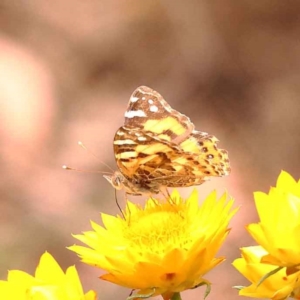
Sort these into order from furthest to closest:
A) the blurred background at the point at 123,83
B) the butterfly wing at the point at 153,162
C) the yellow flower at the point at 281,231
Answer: the blurred background at the point at 123,83 → the butterfly wing at the point at 153,162 → the yellow flower at the point at 281,231

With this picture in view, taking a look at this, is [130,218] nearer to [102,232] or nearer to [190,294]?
[102,232]

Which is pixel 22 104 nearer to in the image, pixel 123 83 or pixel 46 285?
pixel 123 83

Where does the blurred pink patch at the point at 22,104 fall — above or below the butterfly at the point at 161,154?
above

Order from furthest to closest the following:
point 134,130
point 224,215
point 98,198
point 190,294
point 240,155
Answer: point 240,155, point 98,198, point 190,294, point 134,130, point 224,215

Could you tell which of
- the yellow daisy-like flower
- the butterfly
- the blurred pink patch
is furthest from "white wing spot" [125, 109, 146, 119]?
the blurred pink patch

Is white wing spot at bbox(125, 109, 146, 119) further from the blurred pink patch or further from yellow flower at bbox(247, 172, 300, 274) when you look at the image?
the blurred pink patch

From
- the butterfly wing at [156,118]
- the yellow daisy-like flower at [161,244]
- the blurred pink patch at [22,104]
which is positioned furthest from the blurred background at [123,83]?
the yellow daisy-like flower at [161,244]

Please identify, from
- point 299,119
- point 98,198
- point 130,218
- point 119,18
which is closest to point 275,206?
point 130,218

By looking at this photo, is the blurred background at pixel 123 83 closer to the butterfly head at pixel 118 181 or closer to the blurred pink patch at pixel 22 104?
the blurred pink patch at pixel 22 104
